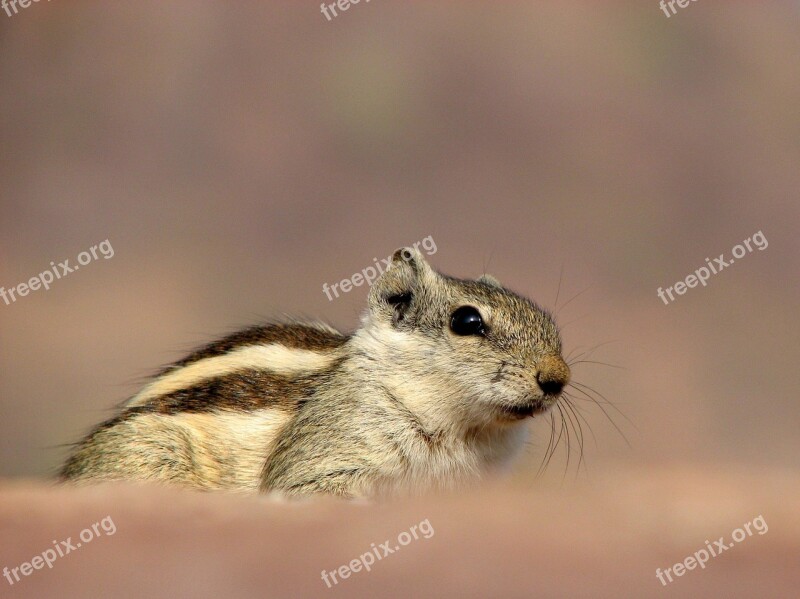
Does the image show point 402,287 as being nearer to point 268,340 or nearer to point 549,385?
point 268,340

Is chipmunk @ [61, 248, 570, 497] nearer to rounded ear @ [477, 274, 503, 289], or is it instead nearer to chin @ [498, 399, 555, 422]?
chin @ [498, 399, 555, 422]

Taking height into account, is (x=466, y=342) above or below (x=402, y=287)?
below

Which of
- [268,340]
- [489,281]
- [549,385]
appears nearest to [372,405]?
[549,385]

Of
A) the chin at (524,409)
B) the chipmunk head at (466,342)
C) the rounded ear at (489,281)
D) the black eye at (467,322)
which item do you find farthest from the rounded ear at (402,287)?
the chin at (524,409)

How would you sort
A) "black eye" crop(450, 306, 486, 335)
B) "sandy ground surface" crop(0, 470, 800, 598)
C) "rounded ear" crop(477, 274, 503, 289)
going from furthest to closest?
"rounded ear" crop(477, 274, 503, 289) → "black eye" crop(450, 306, 486, 335) → "sandy ground surface" crop(0, 470, 800, 598)

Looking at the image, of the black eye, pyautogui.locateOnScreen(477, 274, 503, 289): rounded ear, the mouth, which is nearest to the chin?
the mouth

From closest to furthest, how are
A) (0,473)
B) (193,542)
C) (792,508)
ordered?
(193,542), (792,508), (0,473)

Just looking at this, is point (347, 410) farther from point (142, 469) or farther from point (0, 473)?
point (0, 473)

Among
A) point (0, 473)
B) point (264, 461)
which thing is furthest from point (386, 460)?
point (0, 473)
